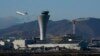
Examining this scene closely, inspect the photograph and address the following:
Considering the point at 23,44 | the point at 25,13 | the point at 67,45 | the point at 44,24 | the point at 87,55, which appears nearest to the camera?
the point at 87,55

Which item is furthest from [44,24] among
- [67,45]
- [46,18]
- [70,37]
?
[67,45]

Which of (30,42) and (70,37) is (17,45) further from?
(70,37)

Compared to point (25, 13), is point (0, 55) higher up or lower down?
lower down

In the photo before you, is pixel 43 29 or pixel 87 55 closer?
pixel 87 55

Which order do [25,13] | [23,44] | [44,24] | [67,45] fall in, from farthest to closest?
1. [25,13]
2. [44,24]
3. [23,44]
4. [67,45]

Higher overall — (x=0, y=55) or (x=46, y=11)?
(x=46, y=11)

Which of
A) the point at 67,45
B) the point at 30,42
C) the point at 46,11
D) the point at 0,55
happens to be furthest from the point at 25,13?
the point at 0,55

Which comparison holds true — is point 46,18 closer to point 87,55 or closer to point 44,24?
point 44,24

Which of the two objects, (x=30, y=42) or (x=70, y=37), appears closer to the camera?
(x=30, y=42)

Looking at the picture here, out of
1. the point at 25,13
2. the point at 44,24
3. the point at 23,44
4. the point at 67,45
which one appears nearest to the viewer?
the point at 67,45
